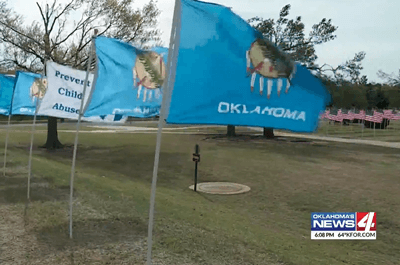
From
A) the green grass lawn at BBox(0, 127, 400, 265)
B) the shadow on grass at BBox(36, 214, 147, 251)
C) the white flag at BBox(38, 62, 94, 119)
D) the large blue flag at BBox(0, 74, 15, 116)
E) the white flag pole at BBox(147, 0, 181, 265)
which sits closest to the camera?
the white flag pole at BBox(147, 0, 181, 265)

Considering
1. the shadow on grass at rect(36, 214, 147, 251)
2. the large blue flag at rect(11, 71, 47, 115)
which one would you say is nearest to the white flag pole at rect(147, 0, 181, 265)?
the shadow on grass at rect(36, 214, 147, 251)

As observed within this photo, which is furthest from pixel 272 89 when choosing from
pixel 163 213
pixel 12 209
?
pixel 12 209

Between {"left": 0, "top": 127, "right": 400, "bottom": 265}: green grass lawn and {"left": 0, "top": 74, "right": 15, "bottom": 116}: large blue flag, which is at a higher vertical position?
{"left": 0, "top": 74, "right": 15, "bottom": 116}: large blue flag

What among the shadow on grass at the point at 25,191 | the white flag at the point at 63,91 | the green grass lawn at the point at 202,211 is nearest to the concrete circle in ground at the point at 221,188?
the green grass lawn at the point at 202,211

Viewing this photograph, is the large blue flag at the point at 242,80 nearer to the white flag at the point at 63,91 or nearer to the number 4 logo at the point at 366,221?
the white flag at the point at 63,91

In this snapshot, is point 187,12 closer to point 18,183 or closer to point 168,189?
Result: point 168,189

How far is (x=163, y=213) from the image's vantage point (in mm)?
7996

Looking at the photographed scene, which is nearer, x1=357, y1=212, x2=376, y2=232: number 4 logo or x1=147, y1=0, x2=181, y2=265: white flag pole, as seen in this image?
x1=147, y1=0, x2=181, y2=265: white flag pole

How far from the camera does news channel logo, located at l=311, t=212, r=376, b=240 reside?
7445 millimetres

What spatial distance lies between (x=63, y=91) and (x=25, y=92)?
475cm

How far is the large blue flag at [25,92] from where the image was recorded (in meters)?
11.7

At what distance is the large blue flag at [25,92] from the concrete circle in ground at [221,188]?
5512mm

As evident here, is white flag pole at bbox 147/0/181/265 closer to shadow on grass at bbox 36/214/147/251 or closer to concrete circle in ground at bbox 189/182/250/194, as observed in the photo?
shadow on grass at bbox 36/214/147/251

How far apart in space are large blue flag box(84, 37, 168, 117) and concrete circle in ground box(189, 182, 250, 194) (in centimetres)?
566
